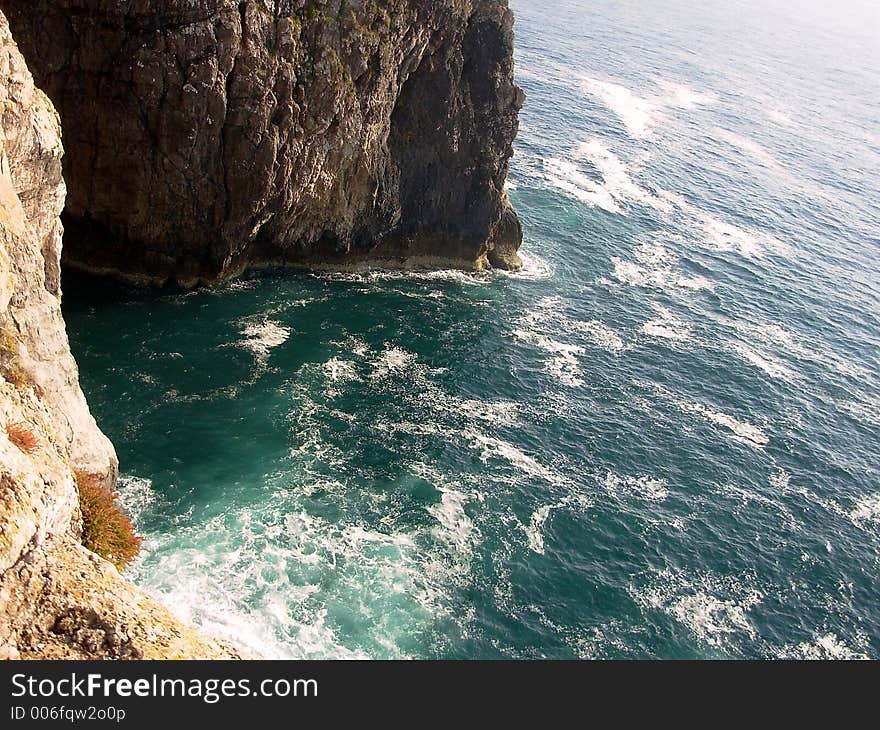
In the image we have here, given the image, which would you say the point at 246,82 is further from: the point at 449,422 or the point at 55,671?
the point at 55,671

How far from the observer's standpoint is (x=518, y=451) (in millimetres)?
63781

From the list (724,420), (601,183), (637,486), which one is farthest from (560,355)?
(601,183)

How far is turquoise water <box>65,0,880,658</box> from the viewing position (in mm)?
49344

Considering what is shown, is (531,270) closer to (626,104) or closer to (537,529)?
(537,529)

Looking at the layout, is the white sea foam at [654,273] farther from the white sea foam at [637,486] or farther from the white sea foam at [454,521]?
the white sea foam at [454,521]

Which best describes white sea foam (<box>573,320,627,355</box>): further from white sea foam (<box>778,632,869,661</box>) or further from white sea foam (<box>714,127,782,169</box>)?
white sea foam (<box>714,127,782,169</box>)

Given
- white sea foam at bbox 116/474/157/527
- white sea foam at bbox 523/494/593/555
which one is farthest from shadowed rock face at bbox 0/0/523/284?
white sea foam at bbox 523/494/593/555

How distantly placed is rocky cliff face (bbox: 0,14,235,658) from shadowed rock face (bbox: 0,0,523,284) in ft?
65.9

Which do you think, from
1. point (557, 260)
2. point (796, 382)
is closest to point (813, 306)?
point (796, 382)

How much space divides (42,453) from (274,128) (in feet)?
144

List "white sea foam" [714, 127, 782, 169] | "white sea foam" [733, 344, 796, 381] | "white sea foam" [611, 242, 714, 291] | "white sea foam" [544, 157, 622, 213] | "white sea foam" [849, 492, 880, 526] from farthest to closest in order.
A: "white sea foam" [714, 127, 782, 169] → "white sea foam" [544, 157, 622, 213] → "white sea foam" [611, 242, 714, 291] → "white sea foam" [733, 344, 796, 381] → "white sea foam" [849, 492, 880, 526]

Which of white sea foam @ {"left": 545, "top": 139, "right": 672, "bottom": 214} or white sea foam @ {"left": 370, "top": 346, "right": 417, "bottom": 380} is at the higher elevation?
white sea foam @ {"left": 545, "top": 139, "right": 672, "bottom": 214}

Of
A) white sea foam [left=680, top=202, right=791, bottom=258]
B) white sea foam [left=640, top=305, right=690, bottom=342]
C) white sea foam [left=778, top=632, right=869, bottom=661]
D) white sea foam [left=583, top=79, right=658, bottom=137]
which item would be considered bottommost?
white sea foam [left=778, top=632, right=869, bottom=661]

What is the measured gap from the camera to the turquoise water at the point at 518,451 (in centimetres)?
4934
